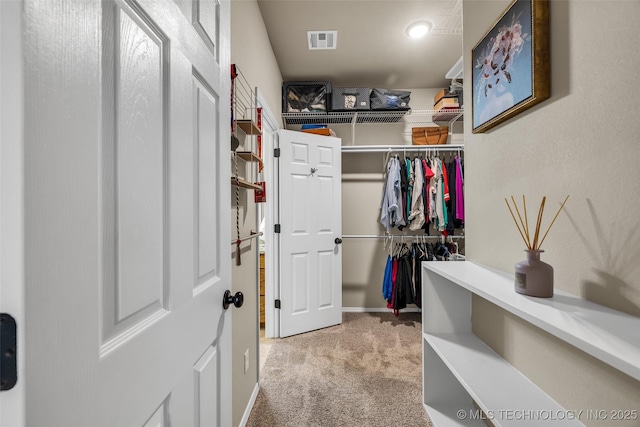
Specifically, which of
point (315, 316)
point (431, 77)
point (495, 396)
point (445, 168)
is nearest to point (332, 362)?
point (315, 316)

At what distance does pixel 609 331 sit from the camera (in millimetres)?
631

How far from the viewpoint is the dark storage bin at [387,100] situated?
295 centimetres

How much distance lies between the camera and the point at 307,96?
2.98 meters

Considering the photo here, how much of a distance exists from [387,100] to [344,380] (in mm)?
2556

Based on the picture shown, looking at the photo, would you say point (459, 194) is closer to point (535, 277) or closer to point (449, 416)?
point (449, 416)

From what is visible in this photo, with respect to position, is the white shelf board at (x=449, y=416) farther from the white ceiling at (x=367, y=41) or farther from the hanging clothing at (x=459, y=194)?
the white ceiling at (x=367, y=41)

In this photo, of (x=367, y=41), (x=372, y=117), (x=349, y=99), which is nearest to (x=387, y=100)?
(x=372, y=117)

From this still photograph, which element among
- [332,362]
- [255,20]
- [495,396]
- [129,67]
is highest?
[255,20]

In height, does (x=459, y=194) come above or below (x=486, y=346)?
above

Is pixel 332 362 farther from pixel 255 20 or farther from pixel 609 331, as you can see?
pixel 255 20

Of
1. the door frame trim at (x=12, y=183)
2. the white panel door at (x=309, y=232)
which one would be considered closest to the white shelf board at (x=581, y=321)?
the door frame trim at (x=12, y=183)

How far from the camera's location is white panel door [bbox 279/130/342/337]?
2.65m

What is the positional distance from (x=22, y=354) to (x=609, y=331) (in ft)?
3.29

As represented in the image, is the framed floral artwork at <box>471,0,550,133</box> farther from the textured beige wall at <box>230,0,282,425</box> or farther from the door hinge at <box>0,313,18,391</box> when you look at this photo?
the door hinge at <box>0,313,18,391</box>
